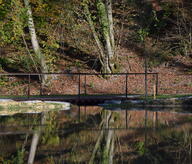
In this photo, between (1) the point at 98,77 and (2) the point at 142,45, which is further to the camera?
(2) the point at 142,45

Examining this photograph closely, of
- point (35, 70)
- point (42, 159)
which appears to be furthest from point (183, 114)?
point (35, 70)

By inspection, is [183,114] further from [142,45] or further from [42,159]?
[142,45]

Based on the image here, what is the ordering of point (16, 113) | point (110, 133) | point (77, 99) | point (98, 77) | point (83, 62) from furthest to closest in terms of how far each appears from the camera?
1. point (83, 62)
2. point (98, 77)
3. point (77, 99)
4. point (16, 113)
5. point (110, 133)

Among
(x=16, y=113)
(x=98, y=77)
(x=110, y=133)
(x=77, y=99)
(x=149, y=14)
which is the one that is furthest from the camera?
(x=149, y=14)

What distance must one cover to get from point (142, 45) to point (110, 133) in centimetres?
2159

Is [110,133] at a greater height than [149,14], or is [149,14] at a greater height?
[149,14]

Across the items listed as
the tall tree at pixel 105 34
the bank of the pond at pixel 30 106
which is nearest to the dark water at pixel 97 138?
the bank of the pond at pixel 30 106

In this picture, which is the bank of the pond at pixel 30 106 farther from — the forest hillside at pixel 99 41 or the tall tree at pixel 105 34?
the tall tree at pixel 105 34

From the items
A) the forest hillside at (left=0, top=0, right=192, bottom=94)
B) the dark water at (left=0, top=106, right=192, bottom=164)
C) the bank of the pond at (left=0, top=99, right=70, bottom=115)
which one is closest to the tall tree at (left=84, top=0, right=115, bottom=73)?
the forest hillside at (left=0, top=0, right=192, bottom=94)

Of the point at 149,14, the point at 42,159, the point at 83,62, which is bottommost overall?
the point at 42,159

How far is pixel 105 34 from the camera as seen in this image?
105ft

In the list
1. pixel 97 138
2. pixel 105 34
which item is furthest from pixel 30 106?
pixel 105 34

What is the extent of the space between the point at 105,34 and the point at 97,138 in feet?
59.8

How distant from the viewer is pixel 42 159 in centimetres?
1134
